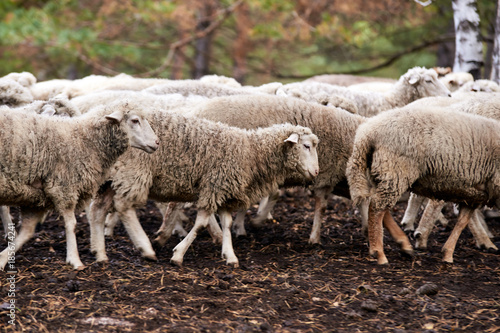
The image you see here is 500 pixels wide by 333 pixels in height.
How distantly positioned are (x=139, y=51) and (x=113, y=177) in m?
16.5

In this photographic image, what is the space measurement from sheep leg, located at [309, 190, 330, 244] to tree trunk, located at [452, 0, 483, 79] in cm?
506

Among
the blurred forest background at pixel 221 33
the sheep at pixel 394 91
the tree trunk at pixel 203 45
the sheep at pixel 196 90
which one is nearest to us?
the sheep at pixel 196 90

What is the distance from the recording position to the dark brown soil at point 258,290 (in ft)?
14.1

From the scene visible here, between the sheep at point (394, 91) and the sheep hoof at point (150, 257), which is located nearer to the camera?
the sheep hoof at point (150, 257)

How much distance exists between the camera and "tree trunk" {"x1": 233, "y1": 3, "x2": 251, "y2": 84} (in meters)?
19.0

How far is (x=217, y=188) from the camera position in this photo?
227 inches

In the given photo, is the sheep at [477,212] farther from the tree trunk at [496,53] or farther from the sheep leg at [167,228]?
the sheep leg at [167,228]

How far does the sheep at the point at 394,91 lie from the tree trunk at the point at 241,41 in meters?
10.2

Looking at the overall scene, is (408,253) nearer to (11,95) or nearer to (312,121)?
(312,121)

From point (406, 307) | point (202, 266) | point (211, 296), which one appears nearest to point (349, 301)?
point (406, 307)

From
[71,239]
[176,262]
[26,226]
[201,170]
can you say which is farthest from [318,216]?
[26,226]

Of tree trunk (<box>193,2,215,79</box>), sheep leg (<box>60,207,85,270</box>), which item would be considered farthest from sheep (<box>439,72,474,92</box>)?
tree trunk (<box>193,2,215,79</box>)

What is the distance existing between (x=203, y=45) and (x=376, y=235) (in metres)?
15.5

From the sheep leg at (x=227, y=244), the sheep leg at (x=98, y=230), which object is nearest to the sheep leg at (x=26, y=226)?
the sheep leg at (x=98, y=230)
